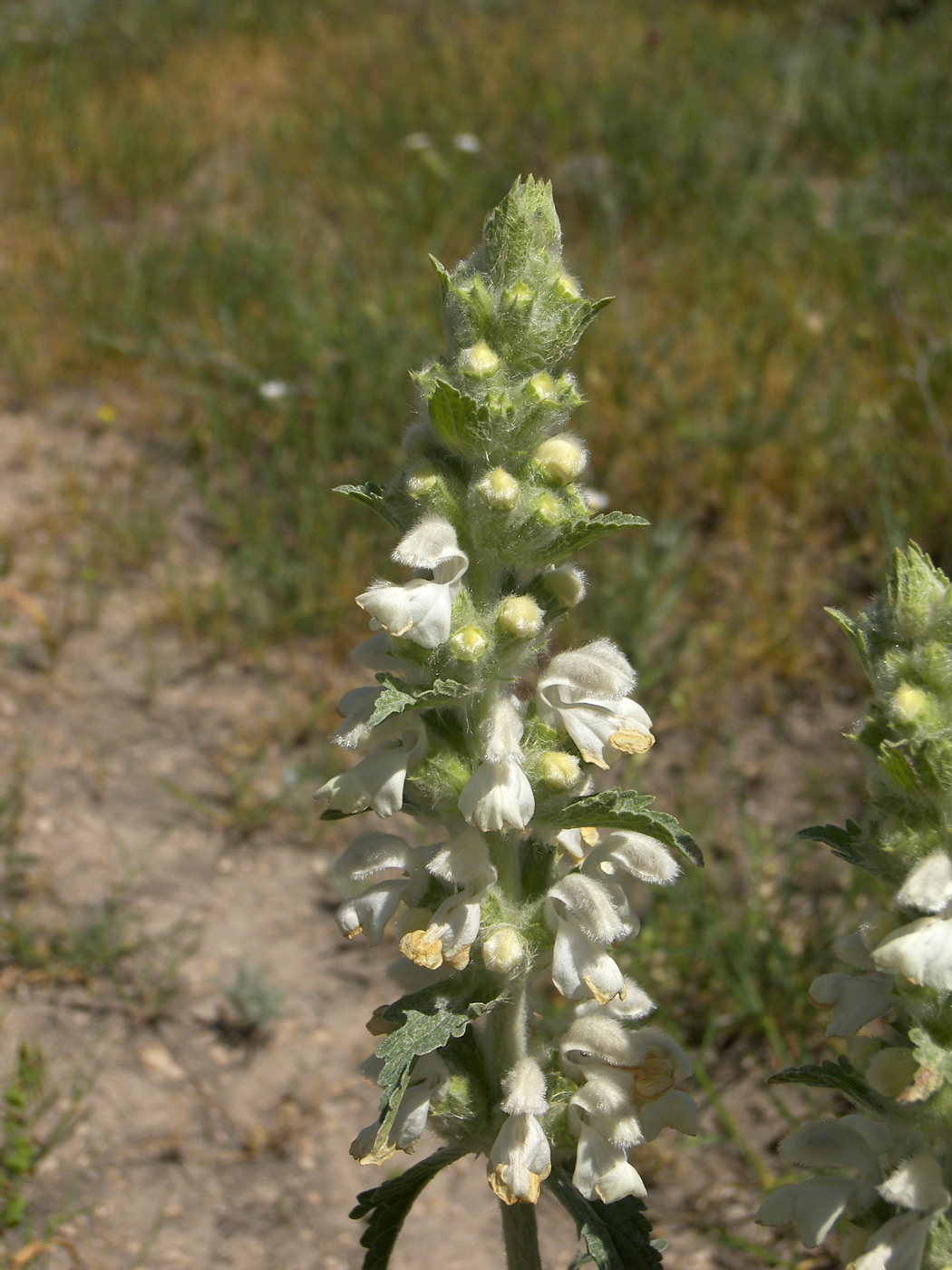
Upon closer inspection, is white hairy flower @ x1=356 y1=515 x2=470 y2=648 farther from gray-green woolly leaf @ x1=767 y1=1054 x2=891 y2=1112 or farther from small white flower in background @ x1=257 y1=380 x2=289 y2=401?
small white flower in background @ x1=257 y1=380 x2=289 y2=401

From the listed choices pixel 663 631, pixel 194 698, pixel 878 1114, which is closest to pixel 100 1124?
pixel 194 698

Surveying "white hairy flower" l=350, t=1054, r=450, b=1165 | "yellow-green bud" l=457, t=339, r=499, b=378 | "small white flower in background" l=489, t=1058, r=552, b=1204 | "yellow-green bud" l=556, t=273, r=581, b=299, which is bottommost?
"white hairy flower" l=350, t=1054, r=450, b=1165

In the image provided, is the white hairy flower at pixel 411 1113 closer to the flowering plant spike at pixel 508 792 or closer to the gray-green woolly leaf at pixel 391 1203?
the flowering plant spike at pixel 508 792

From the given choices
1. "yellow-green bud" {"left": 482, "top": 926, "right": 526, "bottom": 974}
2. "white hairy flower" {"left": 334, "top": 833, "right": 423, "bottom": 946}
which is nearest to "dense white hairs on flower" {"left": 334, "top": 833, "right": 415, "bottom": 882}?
"white hairy flower" {"left": 334, "top": 833, "right": 423, "bottom": 946}

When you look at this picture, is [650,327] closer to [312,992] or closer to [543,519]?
[312,992]

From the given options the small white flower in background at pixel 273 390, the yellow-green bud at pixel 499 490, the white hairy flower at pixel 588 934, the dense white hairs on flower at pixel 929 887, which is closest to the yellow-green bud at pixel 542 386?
the yellow-green bud at pixel 499 490

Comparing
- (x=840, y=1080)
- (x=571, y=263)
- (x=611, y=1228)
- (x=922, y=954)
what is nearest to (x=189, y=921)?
(x=611, y=1228)
